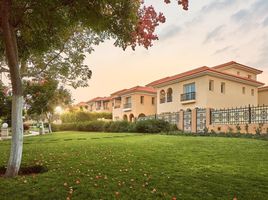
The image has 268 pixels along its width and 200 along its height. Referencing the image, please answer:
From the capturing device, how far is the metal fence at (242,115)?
59.1 feet

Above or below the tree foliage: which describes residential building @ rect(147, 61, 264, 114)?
above

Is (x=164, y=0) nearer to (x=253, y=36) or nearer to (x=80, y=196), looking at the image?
(x=80, y=196)

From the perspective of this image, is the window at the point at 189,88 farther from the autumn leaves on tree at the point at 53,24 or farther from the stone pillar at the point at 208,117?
the autumn leaves on tree at the point at 53,24

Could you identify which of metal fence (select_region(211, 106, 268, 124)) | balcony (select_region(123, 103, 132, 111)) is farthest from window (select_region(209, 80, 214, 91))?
balcony (select_region(123, 103, 132, 111))

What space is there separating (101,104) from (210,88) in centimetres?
3513

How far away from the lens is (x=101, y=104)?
61.7m

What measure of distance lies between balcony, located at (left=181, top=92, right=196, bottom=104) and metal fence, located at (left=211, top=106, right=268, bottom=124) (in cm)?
958

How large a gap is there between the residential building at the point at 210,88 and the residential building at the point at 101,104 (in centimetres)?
2350

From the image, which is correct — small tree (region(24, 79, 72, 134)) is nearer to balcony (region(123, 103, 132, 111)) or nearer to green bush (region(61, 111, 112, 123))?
green bush (region(61, 111, 112, 123))

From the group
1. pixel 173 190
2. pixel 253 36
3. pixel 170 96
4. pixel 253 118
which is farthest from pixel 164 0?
pixel 170 96

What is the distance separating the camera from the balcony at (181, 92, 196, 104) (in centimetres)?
3092

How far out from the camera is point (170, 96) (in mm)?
36062

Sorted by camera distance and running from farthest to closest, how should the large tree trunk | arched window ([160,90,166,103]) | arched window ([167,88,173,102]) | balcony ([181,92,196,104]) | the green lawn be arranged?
arched window ([160,90,166,103]) < arched window ([167,88,173,102]) < balcony ([181,92,196,104]) < the large tree trunk < the green lawn

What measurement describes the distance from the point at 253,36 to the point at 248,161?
14.7m
